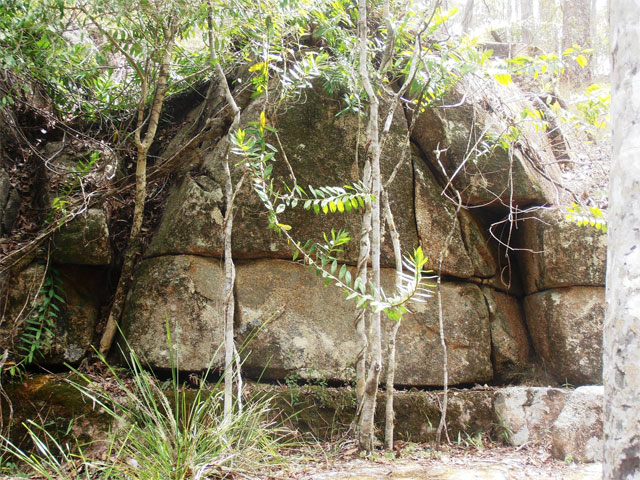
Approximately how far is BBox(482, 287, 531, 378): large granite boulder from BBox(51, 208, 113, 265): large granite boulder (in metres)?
3.59

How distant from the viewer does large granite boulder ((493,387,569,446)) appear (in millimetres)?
3781

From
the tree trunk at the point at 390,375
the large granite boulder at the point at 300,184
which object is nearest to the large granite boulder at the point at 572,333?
the large granite boulder at the point at 300,184

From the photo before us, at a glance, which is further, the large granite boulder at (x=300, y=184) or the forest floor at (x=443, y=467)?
the large granite boulder at (x=300, y=184)

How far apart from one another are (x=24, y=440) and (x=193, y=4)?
3590 millimetres

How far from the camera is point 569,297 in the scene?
14.9ft

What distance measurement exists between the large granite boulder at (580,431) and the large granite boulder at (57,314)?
3717 millimetres

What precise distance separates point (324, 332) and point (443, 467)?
4.87 ft

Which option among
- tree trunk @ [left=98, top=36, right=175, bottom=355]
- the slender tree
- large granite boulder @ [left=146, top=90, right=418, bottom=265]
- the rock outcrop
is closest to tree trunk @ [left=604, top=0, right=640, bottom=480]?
the rock outcrop

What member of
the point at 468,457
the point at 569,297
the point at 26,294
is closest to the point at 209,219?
the point at 26,294

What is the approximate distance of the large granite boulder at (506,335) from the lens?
4652 millimetres

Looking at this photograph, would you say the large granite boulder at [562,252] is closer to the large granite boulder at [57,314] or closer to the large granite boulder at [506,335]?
the large granite boulder at [506,335]

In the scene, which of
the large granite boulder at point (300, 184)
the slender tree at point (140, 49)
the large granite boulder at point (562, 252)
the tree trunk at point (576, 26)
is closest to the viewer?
the slender tree at point (140, 49)

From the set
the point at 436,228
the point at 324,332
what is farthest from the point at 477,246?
the point at 324,332

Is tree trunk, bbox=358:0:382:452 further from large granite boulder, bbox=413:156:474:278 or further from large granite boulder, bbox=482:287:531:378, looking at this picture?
large granite boulder, bbox=482:287:531:378
